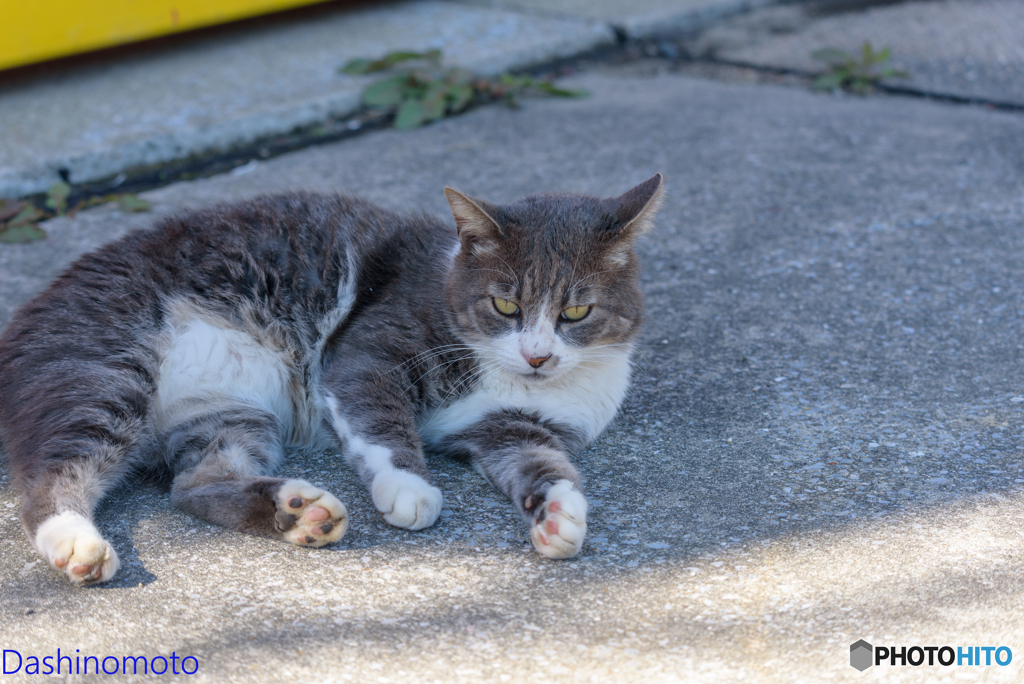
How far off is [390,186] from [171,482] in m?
2.10

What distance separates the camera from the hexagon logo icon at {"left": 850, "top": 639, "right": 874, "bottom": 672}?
172 centimetres

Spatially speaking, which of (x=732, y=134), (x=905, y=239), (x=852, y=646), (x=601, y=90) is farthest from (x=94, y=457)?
(x=601, y=90)

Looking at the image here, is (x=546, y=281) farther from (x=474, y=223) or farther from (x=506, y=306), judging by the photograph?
(x=474, y=223)

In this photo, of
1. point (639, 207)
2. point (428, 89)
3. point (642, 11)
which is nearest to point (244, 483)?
A: point (639, 207)

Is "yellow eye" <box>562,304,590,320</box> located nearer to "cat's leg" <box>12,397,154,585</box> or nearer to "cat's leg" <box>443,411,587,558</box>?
"cat's leg" <box>443,411,587,558</box>

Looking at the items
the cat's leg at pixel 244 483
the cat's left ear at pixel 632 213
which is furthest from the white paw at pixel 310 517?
the cat's left ear at pixel 632 213

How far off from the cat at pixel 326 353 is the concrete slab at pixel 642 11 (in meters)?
3.74

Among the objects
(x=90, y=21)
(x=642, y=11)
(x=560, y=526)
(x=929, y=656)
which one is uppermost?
(x=90, y=21)

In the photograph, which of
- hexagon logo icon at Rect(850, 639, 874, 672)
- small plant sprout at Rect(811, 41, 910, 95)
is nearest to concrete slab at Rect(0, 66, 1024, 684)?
hexagon logo icon at Rect(850, 639, 874, 672)

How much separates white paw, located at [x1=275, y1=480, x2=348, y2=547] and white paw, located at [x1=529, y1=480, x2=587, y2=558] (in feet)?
1.49

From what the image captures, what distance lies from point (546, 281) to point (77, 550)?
1294 millimetres

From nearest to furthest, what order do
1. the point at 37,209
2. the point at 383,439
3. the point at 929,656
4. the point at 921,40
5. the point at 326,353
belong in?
the point at 929,656
the point at 383,439
the point at 326,353
the point at 37,209
the point at 921,40

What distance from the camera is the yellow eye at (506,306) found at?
2492 mm

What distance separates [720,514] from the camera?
7.27 ft
